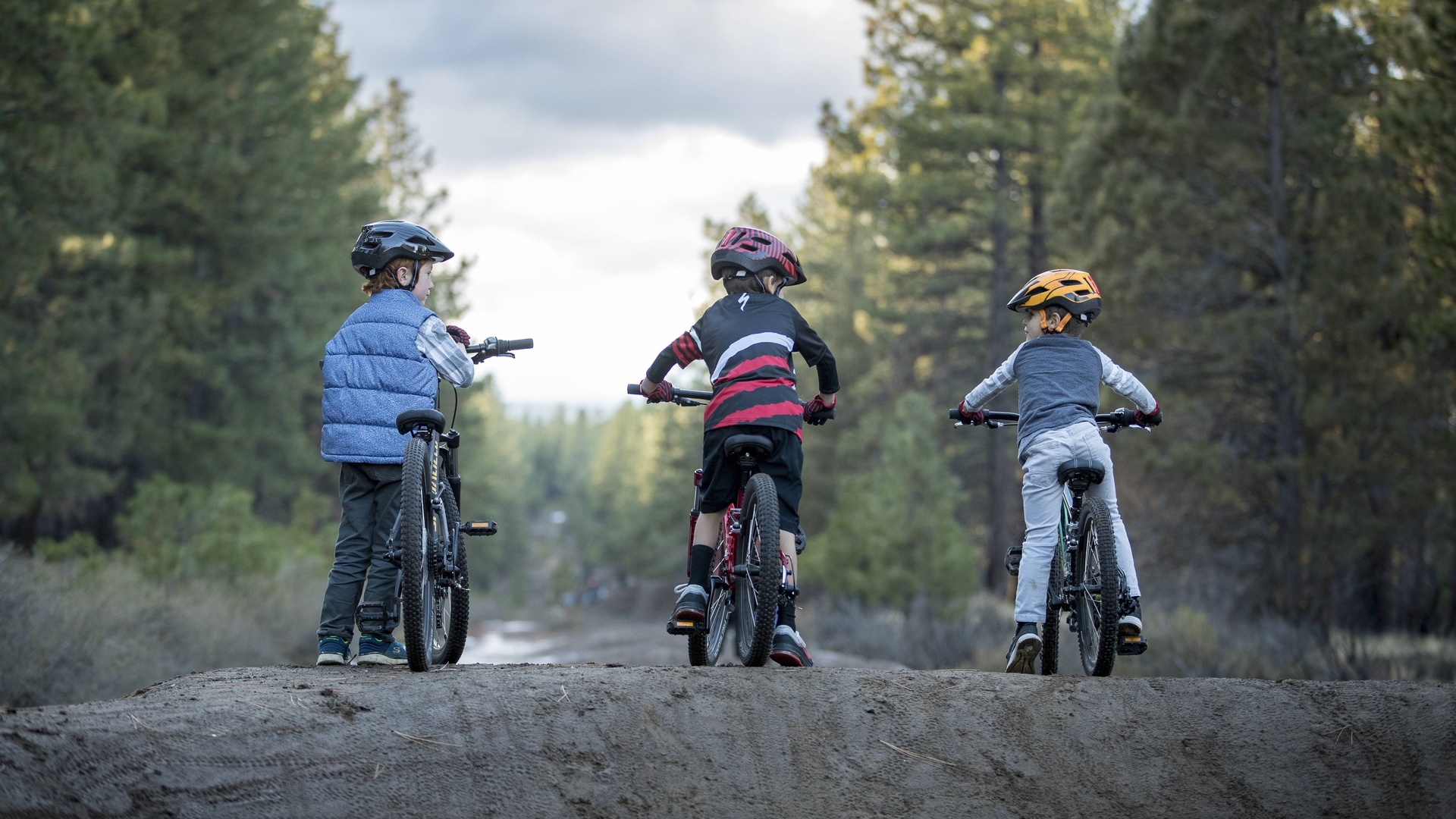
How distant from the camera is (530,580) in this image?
102m

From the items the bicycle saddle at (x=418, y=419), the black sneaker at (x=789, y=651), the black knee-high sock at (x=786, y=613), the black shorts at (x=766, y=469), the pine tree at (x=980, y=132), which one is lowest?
the black sneaker at (x=789, y=651)

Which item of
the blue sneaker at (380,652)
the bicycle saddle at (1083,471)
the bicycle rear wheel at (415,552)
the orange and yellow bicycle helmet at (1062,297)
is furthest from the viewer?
the orange and yellow bicycle helmet at (1062,297)

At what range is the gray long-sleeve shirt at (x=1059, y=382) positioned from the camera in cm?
643

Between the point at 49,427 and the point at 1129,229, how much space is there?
49.1ft

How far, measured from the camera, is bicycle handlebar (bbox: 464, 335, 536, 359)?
629 cm

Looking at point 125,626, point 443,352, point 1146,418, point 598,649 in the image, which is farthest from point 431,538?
point 598,649

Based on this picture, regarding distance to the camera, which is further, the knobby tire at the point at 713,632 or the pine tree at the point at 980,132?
the pine tree at the point at 980,132

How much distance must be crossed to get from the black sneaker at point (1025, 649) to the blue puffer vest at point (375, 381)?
3.17 meters

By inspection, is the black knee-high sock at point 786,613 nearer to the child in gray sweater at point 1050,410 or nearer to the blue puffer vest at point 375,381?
the child in gray sweater at point 1050,410

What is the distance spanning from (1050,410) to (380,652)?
354 centimetres

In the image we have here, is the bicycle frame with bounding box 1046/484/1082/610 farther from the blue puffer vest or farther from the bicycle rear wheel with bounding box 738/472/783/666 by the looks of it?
the blue puffer vest

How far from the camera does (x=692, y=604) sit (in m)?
5.98

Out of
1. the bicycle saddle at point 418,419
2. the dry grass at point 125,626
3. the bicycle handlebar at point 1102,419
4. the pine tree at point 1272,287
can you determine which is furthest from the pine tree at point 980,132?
the bicycle saddle at point 418,419

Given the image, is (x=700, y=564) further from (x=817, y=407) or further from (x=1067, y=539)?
(x=1067, y=539)
